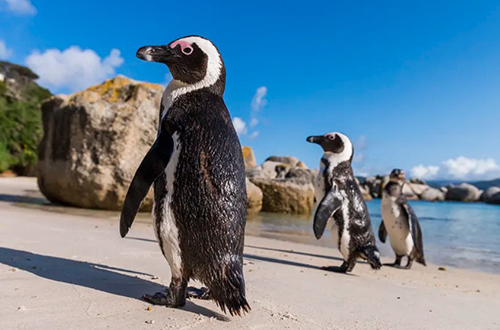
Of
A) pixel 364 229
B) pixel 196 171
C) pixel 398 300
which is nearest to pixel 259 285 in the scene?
pixel 398 300

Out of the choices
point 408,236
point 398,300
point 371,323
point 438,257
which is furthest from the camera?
point 438,257

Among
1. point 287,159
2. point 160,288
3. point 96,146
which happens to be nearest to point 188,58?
point 160,288

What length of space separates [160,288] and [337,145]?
3.28 m

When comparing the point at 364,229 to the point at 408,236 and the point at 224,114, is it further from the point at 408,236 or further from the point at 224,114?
the point at 224,114

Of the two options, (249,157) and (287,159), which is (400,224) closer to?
(249,157)

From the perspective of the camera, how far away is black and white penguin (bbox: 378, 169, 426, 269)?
20.1 feet

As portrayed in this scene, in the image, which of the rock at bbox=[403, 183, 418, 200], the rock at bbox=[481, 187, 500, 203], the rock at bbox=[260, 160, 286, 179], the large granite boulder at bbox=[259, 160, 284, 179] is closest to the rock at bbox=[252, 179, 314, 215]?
the large granite boulder at bbox=[259, 160, 284, 179]

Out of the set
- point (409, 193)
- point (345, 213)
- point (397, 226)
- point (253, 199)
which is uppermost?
point (409, 193)

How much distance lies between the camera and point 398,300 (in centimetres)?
324

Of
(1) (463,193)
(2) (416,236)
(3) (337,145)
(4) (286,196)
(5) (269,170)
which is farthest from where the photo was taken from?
(1) (463,193)

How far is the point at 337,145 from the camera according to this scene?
535 cm

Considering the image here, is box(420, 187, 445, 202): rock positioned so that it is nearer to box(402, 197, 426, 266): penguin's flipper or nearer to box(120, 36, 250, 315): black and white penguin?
box(402, 197, 426, 266): penguin's flipper

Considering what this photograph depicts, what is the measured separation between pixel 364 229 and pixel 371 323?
2445 millimetres

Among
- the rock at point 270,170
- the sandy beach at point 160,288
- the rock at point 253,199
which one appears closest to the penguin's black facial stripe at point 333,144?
the sandy beach at point 160,288
